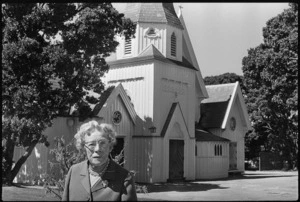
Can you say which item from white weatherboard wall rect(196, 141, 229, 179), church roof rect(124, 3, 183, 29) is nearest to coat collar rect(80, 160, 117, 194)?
church roof rect(124, 3, 183, 29)

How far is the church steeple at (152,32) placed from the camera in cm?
3022

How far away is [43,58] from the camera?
64.8ft

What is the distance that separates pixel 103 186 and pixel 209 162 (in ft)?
92.2

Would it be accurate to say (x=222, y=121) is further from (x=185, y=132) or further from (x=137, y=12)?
(x=137, y=12)

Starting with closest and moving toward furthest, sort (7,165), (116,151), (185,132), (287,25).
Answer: (7,165), (287,25), (116,151), (185,132)

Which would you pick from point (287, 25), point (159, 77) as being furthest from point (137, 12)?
point (287, 25)

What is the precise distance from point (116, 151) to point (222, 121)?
452 inches

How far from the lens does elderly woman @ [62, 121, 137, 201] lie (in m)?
5.36

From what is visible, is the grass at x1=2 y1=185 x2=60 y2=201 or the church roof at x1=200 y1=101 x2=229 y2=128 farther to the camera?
the church roof at x1=200 y1=101 x2=229 y2=128

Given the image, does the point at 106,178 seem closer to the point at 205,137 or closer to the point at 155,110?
the point at 155,110

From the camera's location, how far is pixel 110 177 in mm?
5418

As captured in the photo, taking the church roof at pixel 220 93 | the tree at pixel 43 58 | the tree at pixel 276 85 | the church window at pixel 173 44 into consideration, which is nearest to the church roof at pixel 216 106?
the church roof at pixel 220 93

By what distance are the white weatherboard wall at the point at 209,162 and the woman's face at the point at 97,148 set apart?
27.2m

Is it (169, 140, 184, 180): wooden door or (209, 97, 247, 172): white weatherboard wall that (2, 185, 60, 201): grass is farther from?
(209, 97, 247, 172): white weatherboard wall
